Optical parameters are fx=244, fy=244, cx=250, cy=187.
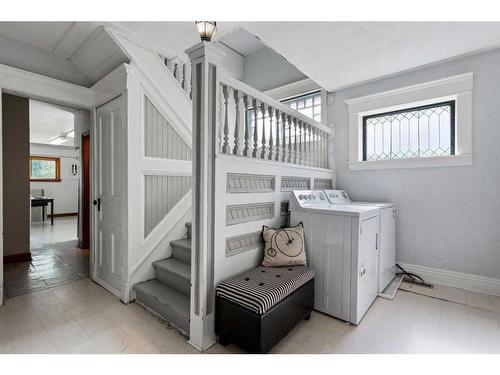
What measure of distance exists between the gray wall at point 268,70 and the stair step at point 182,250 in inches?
120

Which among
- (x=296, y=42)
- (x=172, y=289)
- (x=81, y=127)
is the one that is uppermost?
(x=296, y=42)

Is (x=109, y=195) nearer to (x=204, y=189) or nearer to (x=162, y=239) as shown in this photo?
(x=162, y=239)

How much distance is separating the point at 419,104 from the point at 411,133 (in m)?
0.36

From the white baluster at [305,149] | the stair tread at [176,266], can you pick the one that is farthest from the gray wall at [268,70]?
the stair tread at [176,266]

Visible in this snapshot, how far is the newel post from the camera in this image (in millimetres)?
1744

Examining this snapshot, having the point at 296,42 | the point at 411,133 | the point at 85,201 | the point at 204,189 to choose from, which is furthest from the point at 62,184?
the point at 411,133

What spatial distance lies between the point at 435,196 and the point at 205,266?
9.27 feet

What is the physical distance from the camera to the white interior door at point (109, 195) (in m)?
2.60

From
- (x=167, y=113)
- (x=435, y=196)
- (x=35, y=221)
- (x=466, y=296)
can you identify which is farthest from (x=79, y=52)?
(x=35, y=221)

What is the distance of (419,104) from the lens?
10.2 ft

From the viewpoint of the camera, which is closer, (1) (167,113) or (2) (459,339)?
(2) (459,339)

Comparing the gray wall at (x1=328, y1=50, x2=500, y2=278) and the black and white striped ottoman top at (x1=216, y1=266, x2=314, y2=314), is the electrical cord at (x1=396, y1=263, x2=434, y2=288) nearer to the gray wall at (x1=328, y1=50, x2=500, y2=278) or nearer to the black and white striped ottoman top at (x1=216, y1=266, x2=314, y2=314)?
the gray wall at (x1=328, y1=50, x2=500, y2=278)

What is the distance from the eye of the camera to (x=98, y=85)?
2836 mm
